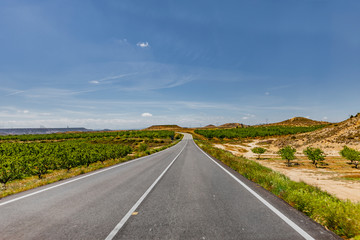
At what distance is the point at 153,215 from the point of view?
14.4 ft

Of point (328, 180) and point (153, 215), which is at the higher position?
point (153, 215)

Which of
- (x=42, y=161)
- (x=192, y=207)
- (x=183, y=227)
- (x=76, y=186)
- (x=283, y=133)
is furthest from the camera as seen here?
(x=283, y=133)

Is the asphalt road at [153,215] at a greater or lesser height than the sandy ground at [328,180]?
greater

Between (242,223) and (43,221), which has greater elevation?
(242,223)

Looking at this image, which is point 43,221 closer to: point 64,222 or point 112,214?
point 64,222

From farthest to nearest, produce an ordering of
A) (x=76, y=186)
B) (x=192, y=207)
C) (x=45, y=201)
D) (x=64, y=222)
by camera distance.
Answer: (x=76, y=186), (x=45, y=201), (x=192, y=207), (x=64, y=222)

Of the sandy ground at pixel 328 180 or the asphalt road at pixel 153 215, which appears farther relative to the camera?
the sandy ground at pixel 328 180

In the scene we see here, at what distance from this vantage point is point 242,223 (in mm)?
3887

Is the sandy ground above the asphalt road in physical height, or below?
below

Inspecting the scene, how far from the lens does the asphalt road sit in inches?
136

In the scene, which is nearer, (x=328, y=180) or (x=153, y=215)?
(x=153, y=215)

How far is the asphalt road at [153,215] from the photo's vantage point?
11.4ft

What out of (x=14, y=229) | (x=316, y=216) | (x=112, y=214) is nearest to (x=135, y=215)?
(x=112, y=214)

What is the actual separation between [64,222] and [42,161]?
16503 millimetres
